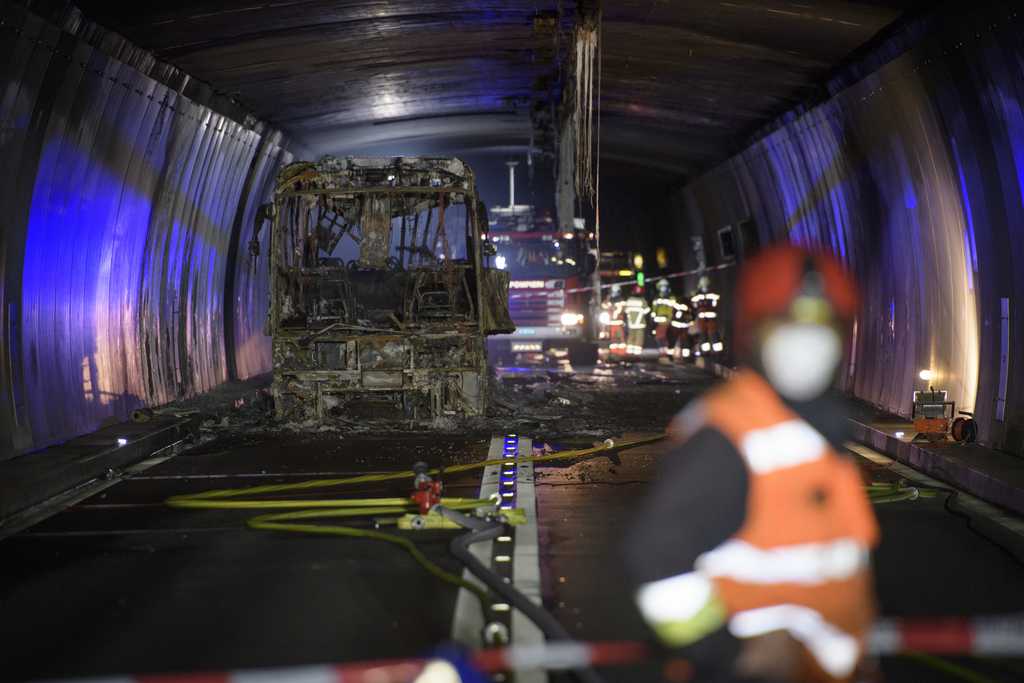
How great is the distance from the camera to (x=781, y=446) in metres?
2.88

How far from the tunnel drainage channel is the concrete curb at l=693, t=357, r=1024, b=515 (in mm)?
3668

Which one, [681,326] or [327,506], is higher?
[681,326]

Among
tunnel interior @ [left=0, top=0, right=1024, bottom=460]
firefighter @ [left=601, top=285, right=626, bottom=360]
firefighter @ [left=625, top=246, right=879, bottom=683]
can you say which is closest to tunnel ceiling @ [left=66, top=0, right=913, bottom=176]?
tunnel interior @ [left=0, top=0, right=1024, bottom=460]

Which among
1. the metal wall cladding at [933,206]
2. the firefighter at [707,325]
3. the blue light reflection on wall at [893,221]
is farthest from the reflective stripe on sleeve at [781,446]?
the firefighter at [707,325]

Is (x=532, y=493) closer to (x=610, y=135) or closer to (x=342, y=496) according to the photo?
(x=342, y=496)

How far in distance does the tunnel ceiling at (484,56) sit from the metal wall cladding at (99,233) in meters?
0.78

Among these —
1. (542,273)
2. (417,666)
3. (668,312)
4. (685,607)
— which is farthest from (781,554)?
(668,312)

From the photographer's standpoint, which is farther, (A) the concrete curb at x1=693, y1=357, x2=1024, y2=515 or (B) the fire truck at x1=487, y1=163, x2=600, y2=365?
(B) the fire truck at x1=487, y1=163, x2=600, y2=365

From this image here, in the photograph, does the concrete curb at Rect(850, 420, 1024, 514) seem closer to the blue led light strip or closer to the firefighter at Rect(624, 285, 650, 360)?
the blue led light strip

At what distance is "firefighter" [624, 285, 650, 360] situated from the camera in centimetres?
2197

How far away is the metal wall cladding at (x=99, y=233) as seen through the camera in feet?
27.2

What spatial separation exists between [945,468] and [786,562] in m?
5.84

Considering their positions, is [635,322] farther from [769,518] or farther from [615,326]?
[769,518]

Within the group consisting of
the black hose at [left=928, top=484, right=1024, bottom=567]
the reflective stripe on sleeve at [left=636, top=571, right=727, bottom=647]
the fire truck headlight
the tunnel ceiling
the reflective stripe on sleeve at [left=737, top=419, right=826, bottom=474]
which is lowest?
the black hose at [left=928, top=484, right=1024, bottom=567]
